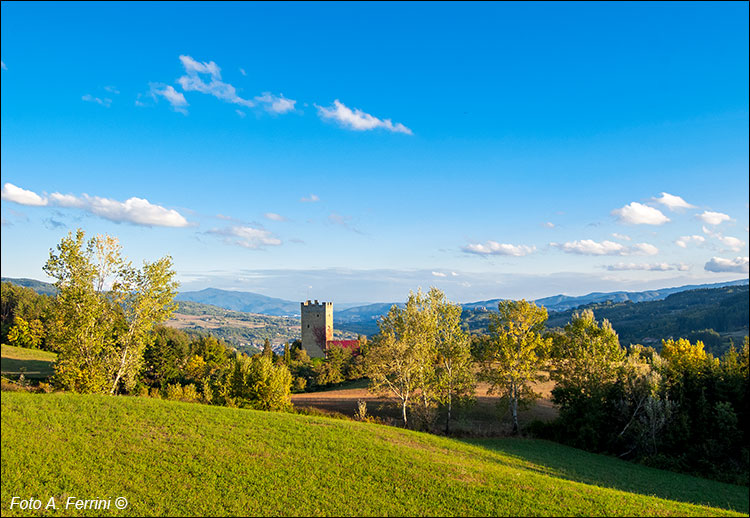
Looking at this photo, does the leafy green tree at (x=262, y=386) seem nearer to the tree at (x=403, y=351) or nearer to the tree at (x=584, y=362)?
the tree at (x=403, y=351)

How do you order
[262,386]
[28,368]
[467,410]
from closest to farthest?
[262,386] → [467,410] → [28,368]

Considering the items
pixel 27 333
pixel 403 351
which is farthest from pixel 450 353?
pixel 27 333

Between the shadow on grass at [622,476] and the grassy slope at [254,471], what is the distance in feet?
1.07

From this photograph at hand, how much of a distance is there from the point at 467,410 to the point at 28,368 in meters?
71.4

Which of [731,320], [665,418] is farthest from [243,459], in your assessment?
[731,320]

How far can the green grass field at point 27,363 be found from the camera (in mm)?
59000

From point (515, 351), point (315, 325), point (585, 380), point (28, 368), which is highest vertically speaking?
point (515, 351)

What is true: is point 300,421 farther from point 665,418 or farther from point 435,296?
point 665,418

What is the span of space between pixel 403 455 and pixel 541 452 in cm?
1439

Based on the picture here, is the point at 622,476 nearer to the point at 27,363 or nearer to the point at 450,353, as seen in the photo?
the point at 450,353

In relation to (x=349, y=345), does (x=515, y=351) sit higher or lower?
higher

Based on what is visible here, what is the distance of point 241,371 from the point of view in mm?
38250

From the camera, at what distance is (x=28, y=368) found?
65.5 meters

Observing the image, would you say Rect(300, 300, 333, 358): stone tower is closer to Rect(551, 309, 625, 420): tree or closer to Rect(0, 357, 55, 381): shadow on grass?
Rect(0, 357, 55, 381): shadow on grass
